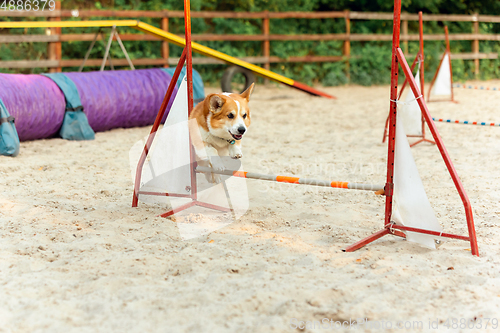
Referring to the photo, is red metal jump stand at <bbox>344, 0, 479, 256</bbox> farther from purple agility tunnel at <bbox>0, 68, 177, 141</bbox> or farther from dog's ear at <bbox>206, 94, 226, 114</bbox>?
purple agility tunnel at <bbox>0, 68, 177, 141</bbox>

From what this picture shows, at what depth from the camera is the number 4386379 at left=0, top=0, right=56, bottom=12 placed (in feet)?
31.9

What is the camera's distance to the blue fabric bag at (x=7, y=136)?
5.05 meters

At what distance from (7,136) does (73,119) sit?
4.25ft

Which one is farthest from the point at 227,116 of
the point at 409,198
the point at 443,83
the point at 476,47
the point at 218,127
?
the point at 476,47

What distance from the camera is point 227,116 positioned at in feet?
11.7

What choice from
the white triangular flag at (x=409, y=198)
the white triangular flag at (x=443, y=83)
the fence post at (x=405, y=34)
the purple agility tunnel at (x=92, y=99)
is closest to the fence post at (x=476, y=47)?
the fence post at (x=405, y=34)

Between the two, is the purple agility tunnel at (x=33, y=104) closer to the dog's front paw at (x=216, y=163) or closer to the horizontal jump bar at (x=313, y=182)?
the dog's front paw at (x=216, y=163)

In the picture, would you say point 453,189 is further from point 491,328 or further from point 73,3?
point 73,3

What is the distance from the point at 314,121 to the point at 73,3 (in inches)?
335

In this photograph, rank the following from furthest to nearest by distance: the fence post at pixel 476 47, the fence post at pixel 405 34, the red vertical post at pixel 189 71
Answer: the fence post at pixel 476 47
the fence post at pixel 405 34
the red vertical post at pixel 189 71

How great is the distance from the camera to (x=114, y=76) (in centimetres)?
707

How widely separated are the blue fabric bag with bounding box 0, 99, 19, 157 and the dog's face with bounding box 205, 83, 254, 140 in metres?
2.66

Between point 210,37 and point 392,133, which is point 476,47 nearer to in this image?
point 210,37

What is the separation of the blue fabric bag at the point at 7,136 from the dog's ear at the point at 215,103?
2.70 metres
